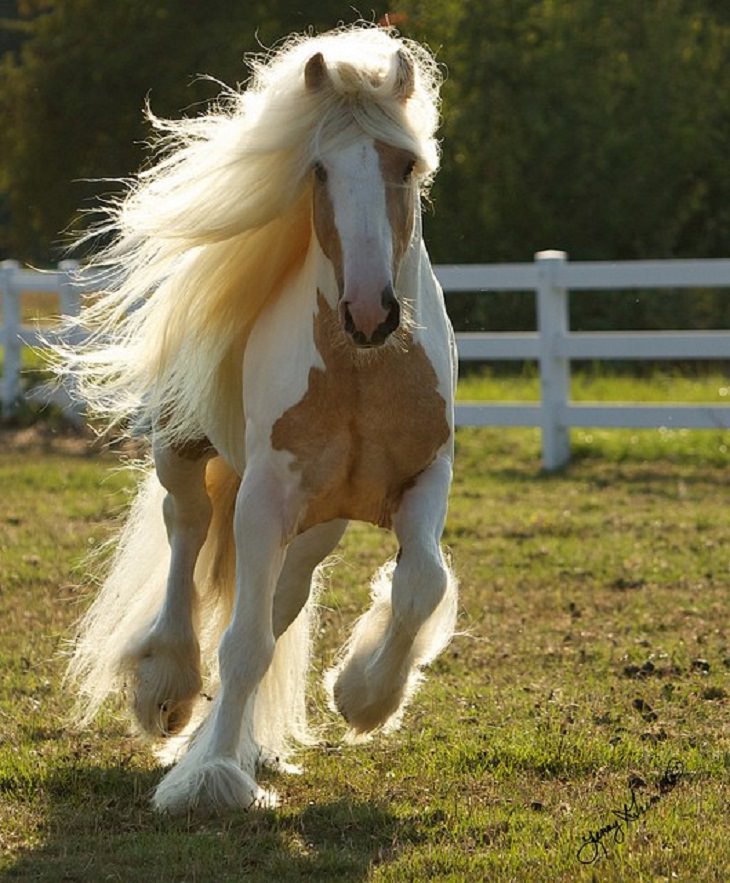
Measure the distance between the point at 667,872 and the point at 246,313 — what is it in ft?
6.91

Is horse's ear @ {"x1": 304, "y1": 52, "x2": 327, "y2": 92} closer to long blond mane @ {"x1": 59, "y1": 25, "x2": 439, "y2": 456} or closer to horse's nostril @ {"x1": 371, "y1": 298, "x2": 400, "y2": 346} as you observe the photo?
long blond mane @ {"x1": 59, "y1": 25, "x2": 439, "y2": 456}

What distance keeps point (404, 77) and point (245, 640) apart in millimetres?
1570

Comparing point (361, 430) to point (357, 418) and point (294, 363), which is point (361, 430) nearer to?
point (357, 418)

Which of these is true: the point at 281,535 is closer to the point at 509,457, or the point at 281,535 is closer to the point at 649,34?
the point at 509,457

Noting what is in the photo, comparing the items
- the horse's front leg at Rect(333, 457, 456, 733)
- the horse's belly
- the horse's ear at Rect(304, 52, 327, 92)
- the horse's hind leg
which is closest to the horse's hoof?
the horse's front leg at Rect(333, 457, 456, 733)

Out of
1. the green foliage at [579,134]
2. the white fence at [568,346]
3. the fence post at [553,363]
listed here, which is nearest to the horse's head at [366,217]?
the white fence at [568,346]

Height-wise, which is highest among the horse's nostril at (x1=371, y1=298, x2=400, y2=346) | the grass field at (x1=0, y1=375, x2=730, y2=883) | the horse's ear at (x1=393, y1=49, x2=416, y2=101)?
the horse's ear at (x1=393, y1=49, x2=416, y2=101)

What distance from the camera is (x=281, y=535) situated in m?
4.61

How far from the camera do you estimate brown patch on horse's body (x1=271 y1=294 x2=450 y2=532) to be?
4594 mm

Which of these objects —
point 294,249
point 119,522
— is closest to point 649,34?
point 119,522

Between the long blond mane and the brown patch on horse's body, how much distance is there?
15.9 inches

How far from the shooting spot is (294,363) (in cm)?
467
